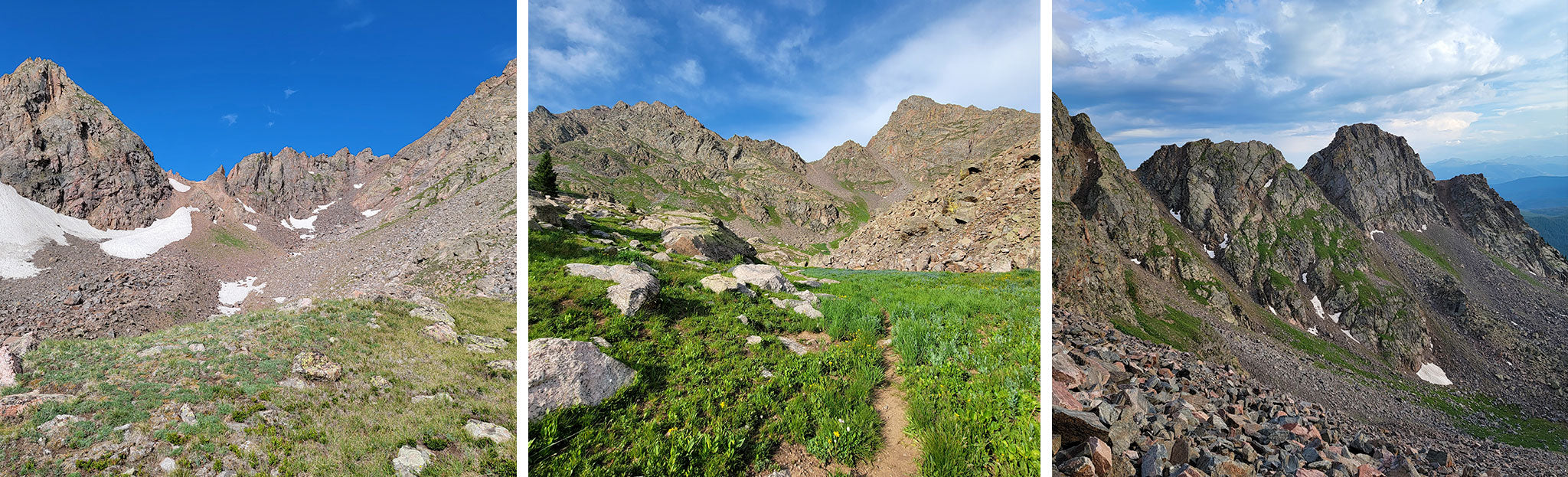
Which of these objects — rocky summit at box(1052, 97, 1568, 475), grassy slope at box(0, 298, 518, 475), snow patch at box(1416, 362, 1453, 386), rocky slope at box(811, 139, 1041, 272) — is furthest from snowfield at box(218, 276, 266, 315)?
snow patch at box(1416, 362, 1453, 386)

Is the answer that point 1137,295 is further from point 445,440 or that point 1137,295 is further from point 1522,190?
point 1522,190

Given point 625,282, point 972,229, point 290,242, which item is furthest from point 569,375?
point 290,242

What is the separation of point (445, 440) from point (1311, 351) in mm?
89242

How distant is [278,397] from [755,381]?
9434 mm

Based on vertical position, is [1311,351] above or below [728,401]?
below

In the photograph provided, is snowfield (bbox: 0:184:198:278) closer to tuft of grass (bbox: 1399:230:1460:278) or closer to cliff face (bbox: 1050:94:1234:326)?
cliff face (bbox: 1050:94:1234:326)

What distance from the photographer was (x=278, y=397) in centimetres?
735

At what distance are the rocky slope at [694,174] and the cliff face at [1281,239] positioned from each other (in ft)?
246

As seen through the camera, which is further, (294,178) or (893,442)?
(294,178)

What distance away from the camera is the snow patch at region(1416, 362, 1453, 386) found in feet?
216

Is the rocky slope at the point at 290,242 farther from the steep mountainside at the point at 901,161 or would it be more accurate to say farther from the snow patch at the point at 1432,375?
the snow patch at the point at 1432,375

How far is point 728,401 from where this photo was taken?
7.66ft

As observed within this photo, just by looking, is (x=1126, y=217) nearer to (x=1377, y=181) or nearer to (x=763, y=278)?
(x=763, y=278)

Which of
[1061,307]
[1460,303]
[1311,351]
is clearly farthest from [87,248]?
[1460,303]
